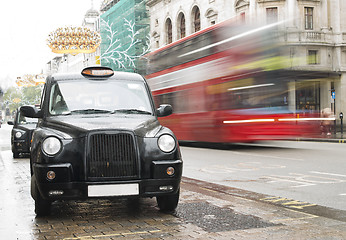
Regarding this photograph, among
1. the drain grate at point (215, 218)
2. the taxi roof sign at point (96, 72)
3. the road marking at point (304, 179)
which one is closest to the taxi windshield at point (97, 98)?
the taxi roof sign at point (96, 72)

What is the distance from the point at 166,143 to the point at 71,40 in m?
33.3

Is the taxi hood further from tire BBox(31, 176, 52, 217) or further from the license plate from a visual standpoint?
tire BBox(31, 176, 52, 217)

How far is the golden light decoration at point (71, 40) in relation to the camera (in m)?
37.0

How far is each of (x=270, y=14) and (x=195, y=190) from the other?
36.3 m

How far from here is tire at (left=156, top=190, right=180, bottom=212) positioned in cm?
609

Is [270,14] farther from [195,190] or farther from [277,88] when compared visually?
[195,190]

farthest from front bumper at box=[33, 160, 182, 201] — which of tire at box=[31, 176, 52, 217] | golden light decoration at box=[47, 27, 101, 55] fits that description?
golden light decoration at box=[47, 27, 101, 55]

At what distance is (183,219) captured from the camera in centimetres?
573

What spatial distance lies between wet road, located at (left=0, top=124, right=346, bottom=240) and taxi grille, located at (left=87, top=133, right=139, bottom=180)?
571 mm

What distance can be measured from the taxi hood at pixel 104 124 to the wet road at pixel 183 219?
1.04 m

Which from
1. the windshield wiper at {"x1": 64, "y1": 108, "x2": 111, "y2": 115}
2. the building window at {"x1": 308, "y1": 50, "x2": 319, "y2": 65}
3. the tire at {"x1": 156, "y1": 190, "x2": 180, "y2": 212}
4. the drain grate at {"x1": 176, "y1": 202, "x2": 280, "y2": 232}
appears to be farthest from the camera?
the building window at {"x1": 308, "y1": 50, "x2": 319, "y2": 65}

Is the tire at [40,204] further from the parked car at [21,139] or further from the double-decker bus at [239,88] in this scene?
the double-decker bus at [239,88]

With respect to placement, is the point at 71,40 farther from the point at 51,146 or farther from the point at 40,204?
the point at 51,146

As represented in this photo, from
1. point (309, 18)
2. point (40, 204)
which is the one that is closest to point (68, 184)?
point (40, 204)
